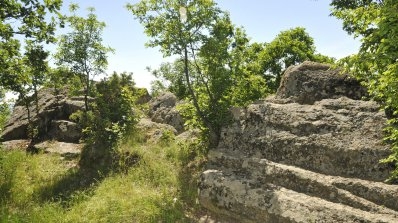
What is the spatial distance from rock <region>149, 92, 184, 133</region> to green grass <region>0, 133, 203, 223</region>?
5687 mm

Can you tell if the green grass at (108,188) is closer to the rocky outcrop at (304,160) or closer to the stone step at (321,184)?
the rocky outcrop at (304,160)

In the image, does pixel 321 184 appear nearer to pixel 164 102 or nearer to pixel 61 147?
pixel 61 147

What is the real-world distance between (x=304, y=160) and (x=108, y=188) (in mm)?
8536

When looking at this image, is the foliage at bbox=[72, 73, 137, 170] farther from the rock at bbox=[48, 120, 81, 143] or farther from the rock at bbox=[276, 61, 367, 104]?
the rock at bbox=[276, 61, 367, 104]

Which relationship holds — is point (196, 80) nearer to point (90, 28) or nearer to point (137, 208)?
point (137, 208)

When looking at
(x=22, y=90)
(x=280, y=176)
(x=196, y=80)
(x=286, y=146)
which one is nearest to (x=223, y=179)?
(x=280, y=176)

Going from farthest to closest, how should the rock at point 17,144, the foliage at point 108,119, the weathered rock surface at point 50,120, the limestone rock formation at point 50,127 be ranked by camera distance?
the rock at point 17,144 → the weathered rock surface at point 50,120 → the limestone rock formation at point 50,127 → the foliage at point 108,119

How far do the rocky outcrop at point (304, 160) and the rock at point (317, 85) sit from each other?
42mm

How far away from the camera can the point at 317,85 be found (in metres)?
14.7

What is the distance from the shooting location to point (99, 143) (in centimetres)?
1869

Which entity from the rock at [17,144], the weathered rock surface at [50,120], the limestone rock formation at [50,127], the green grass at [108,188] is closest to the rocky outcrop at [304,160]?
the green grass at [108,188]

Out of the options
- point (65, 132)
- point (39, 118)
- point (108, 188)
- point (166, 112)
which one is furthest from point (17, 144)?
point (108, 188)

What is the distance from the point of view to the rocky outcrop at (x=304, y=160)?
1018 cm

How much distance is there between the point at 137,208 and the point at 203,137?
5.08 m
